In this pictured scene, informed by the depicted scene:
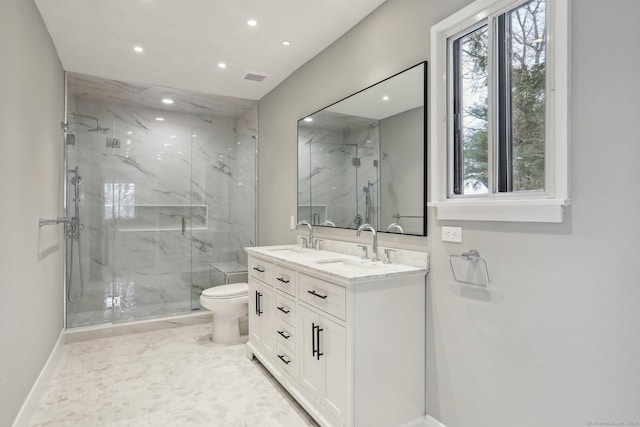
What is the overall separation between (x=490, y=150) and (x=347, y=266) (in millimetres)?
1006

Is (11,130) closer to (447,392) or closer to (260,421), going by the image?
(260,421)

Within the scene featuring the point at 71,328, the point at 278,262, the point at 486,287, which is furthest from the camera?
the point at 71,328

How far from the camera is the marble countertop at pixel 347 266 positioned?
5.90 ft

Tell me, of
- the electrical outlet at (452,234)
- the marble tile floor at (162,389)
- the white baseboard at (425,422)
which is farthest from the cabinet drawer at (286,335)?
the electrical outlet at (452,234)

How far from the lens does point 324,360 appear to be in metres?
1.94

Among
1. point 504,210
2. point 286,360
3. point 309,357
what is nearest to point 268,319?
Result: point 286,360

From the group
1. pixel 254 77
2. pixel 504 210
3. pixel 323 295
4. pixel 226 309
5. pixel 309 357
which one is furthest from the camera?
pixel 254 77

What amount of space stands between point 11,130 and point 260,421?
211 centimetres

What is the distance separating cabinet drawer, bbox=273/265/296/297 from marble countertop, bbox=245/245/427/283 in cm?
7

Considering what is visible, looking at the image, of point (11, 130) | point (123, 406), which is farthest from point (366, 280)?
point (11, 130)

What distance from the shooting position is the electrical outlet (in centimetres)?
181

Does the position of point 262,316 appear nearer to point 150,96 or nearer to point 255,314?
point 255,314

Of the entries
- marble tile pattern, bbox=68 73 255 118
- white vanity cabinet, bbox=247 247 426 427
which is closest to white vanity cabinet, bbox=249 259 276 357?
white vanity cabinet, bbox=247 247 426 427

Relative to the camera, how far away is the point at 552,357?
143 cm
